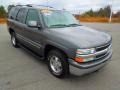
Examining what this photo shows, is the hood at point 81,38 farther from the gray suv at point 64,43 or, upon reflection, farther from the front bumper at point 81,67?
the front bumper at point 81,67

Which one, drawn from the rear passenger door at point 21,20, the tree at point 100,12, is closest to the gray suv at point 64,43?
the rear passenger door at point 21,20

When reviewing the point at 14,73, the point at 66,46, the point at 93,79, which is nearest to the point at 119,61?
the point at 93,79

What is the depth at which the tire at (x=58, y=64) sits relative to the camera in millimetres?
3643

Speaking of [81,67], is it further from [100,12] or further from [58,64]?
[100,12]

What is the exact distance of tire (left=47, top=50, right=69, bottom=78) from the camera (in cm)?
364

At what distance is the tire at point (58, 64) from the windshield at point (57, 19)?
0.93 m

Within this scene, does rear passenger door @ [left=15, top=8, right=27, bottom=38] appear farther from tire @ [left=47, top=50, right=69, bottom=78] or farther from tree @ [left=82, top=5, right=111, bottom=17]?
tree @ [left=82, top=5, right=111, bottom=17]

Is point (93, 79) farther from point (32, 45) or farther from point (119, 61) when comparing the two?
point (32, 45)

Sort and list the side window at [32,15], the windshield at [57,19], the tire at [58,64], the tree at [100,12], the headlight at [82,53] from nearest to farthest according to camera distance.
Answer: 1. the headlight at [82,53]
2. the tire at [58,64]
3. the windshield at [57,19]
4. the side window at [32,15]
5. the tree at [100,12]

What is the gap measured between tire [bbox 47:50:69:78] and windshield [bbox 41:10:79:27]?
927 millimetres

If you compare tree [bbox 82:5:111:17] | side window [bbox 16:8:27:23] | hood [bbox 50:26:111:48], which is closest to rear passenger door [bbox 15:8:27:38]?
side window [bbox 16:8:27:23]

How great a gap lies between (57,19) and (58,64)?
1.52m

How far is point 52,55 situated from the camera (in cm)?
405

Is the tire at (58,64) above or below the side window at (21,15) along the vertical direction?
below
